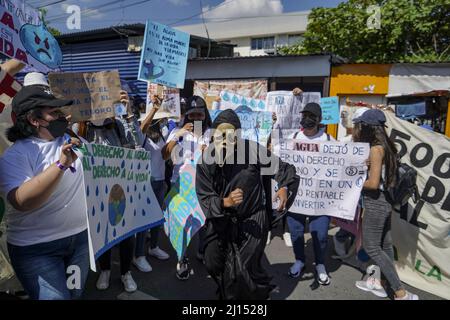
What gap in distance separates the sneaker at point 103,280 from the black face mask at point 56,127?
6.45 ft

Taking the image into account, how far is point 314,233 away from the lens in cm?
400

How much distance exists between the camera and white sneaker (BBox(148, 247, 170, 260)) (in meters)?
4.48

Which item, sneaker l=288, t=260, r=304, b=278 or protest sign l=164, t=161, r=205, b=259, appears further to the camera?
sneaker l=288, t=260, r=304, b=278

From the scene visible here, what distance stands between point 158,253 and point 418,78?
9550 mm

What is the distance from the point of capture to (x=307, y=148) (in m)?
4.32

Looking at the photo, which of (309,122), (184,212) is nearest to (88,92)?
(184,212)

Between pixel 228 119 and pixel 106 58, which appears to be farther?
pixel 106 58

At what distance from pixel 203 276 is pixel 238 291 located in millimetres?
1131

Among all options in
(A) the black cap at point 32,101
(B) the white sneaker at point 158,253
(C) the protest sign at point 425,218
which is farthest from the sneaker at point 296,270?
(A) the black cap at point 32,101

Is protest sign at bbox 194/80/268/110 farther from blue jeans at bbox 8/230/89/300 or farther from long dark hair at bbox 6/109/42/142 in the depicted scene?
blue jeans at bbox 8/230/89/300

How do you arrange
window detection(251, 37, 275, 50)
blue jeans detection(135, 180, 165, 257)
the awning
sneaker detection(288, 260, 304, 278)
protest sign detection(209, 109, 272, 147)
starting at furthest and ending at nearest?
1. window detection(251, 37, 275, 50)
2. the awning
3. protest sign detection(209, 109, 272, 147)
4. blue jeans detection(135, 180, 165, 257)
5. sneaker detection(288, 260, 304, 278)

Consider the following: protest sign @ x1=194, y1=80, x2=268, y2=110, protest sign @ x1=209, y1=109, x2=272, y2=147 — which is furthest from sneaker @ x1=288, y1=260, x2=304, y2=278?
protest sign @ x1=194, y1=80, x2=268, y2=110

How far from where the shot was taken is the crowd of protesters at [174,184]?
213cm

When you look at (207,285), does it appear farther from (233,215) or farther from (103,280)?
(233,215)
